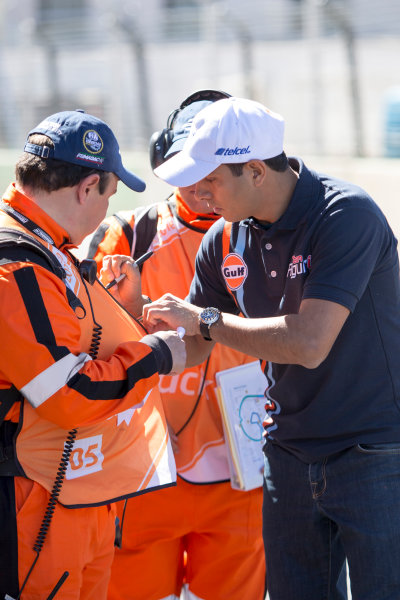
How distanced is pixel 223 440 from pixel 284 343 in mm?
1069

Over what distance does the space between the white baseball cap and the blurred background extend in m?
6.36

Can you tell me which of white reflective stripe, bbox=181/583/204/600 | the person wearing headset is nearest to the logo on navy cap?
the person wearing headset

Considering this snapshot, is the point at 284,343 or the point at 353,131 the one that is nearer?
the point at 284,343

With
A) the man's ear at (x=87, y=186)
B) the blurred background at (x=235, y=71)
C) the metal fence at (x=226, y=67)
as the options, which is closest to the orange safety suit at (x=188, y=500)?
the man's ear at (x=87, y=186)

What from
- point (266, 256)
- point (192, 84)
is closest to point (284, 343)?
point (266, 256)

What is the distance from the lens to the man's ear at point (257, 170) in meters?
2.61

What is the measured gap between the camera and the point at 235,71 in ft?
38.5

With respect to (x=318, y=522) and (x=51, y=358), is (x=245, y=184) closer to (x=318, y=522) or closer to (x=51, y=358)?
(x=51, y=358)

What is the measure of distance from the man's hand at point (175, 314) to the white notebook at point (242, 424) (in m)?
0.60

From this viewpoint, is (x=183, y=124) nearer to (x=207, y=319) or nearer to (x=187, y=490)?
(x=207, y=319)

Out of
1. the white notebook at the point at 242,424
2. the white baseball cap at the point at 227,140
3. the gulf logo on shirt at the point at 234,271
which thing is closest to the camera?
the white baseball cap at the point at 227,140

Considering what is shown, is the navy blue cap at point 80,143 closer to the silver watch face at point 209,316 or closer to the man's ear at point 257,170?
the man's ear at point 257,170

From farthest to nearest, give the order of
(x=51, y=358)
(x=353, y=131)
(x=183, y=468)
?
(x=353, y=131) < (x=183, y=468) < (x=51, y=358)

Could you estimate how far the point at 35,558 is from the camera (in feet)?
8.09
